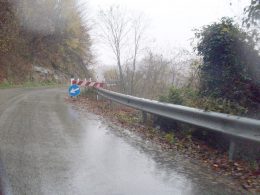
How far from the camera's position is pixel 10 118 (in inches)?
403

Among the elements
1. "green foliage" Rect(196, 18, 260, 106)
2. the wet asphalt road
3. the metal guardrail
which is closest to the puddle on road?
the wet asphalt road

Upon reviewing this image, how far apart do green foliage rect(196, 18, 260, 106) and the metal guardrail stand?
119cm

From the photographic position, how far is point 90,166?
566 cm

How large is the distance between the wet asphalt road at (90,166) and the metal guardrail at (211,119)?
893mm

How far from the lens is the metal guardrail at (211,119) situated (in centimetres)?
578

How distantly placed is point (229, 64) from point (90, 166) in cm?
477

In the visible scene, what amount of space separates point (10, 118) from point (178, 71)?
32.2ft

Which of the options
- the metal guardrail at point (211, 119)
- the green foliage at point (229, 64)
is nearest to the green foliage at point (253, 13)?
the green foliage at point (229, 64)

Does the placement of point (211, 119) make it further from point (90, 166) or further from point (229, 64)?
point (90, 166)

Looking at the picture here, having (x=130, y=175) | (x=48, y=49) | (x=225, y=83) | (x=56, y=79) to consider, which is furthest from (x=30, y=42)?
(x=130, y=175)

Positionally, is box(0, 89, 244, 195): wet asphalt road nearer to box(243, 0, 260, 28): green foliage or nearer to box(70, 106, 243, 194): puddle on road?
box(70, 106, 243, 194): puddle on road

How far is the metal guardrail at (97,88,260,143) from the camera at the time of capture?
5784 millimetres

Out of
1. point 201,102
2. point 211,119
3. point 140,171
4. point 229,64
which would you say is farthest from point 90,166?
point 229,64

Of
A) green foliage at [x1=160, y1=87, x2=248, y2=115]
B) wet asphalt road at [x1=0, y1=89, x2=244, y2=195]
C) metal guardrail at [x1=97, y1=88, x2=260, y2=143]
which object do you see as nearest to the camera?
wet asphalt road at [x1=0, y1=89, x2=244, y2=195]
